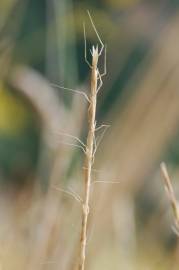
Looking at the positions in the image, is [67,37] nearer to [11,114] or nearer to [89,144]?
[11,114]

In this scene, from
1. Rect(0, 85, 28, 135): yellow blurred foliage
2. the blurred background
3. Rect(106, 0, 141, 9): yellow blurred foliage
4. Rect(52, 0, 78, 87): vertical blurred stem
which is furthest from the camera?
Rect(106, 0, 141, 9): yellow blurred foliage

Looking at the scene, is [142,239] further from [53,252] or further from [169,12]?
[169,12]

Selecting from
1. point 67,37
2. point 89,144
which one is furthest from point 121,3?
point 89,144

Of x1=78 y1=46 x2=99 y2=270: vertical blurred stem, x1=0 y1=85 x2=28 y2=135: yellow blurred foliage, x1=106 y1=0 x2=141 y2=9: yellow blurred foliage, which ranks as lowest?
x1=0 y1=85 x2=28 y2=135: yellow blurred foliage

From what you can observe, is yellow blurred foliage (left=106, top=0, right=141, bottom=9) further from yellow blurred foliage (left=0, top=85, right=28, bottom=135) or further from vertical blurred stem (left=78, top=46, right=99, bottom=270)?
vertical blurred stem (left=78, top=46, right=99, bottom=270)

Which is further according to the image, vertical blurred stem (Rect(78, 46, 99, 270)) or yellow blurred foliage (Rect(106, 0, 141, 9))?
yellow blurred foliage (Rect(106, 0, 141, 9))

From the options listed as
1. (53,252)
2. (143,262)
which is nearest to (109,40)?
(143,262)

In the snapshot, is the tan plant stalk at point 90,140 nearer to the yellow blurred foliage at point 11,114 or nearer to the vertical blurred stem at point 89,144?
the vertical blurred stem at point 89,144

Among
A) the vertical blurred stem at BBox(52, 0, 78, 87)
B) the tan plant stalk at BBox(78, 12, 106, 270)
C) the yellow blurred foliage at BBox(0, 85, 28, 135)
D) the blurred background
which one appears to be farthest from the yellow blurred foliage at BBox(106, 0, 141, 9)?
the tan plant stalk at BBox(78, 12, 106, 270)
